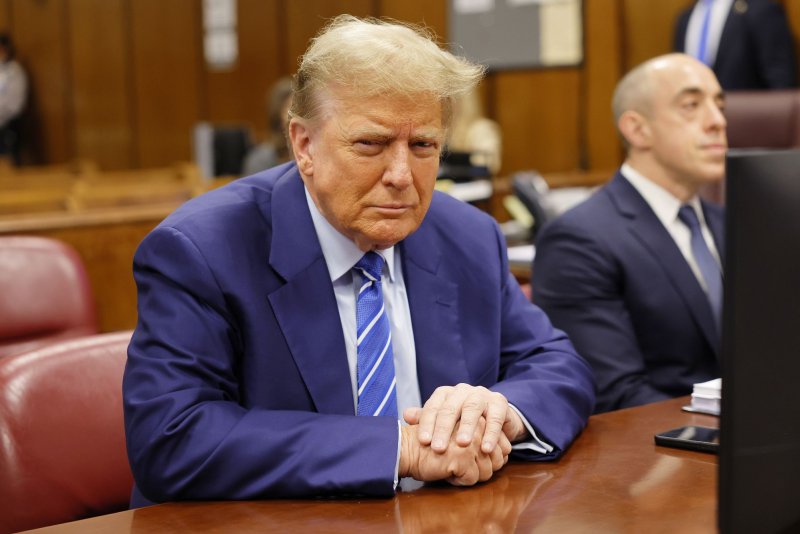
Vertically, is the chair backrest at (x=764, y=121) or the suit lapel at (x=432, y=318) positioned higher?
the chair backrest at (x=764, y=121)

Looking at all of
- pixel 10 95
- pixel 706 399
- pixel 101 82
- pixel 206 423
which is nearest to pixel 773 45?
pixel 706 399

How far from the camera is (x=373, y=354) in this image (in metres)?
1.73

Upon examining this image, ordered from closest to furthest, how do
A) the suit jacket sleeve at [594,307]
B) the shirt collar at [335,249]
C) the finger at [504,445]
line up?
the finger at [504,445], the shirt collar at [335,249], the suit jacket sleeve at [594,307]

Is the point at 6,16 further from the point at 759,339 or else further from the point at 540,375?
the point at 759,339

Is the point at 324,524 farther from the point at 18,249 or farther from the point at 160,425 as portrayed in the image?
the point at 18,249

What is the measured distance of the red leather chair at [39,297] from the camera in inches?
113

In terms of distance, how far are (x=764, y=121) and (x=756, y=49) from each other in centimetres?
183

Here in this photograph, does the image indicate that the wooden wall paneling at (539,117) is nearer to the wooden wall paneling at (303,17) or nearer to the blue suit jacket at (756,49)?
the blue suit jacket at (756,49)

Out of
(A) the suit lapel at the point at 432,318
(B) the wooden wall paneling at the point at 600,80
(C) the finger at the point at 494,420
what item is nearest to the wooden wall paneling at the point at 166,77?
(B) the wooden wall paneling at the point at 600,80

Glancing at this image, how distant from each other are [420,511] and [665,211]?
1.64 metres

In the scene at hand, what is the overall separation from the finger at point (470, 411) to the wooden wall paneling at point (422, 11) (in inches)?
312

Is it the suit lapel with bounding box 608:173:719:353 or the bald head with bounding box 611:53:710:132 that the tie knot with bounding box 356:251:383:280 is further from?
the bald head with bounding box 611:53:710:132

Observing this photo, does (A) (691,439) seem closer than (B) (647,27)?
Yes

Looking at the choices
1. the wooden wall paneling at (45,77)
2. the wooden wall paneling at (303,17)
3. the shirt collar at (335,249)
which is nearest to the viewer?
the shirt collar at (335,249)
